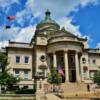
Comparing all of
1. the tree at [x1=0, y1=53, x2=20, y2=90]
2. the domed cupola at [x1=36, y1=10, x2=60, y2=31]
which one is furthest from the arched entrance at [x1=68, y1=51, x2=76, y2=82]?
the tree at [x1=0, y1=53, x2=20, y2=90]

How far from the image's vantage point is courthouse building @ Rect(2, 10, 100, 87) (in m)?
55.4

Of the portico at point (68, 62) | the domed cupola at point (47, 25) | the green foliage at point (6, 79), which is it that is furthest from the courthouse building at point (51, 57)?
the green foliage at point (6, 79)

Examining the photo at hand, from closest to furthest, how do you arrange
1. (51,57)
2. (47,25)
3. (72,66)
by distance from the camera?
(72,66) → (51,57) → (47,25)

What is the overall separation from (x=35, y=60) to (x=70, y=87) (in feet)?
38.6

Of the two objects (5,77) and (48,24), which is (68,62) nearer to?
(48,24)

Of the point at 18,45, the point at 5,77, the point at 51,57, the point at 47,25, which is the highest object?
the point at 47,25

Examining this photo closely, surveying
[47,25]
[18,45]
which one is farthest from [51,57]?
[47,25]

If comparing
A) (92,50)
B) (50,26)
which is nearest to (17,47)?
(50,26)

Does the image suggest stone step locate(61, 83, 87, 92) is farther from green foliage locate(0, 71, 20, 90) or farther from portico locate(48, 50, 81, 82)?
green foliage locate(0, 71, 20, 90)

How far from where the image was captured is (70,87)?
5125cm

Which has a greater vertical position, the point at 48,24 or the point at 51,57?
the point at 48,24

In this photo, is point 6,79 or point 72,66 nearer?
point 6,79

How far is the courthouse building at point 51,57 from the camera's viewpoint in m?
55.4

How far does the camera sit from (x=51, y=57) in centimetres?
5884
